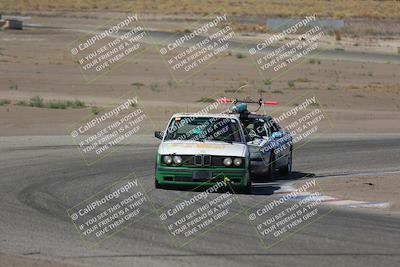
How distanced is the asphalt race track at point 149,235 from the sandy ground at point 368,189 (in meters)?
0.94

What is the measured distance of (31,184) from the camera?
57.7ft

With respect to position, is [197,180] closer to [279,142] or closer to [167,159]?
[167,159]

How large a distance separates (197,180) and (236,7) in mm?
98923

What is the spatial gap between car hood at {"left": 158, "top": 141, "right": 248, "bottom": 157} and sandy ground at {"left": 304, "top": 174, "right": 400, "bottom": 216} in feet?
6.18

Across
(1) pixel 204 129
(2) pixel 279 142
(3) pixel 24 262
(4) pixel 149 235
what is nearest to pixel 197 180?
(1) pixel 204 129

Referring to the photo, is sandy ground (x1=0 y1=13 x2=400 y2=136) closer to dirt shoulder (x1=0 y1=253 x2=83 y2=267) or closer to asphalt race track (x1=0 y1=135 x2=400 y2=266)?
asphalt race track (x1=0 y1=135 x2=400 y2=266)

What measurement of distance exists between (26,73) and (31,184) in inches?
1179

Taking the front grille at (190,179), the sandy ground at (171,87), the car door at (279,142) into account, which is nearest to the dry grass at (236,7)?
the sandy ground at (171,87)

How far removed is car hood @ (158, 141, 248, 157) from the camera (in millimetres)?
16891

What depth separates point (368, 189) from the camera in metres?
18.5

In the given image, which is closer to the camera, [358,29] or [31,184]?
[31,184]

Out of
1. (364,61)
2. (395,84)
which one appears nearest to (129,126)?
(395,84)

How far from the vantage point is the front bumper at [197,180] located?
16.8m

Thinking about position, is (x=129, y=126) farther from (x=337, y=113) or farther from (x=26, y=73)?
(x=26, y=73)
